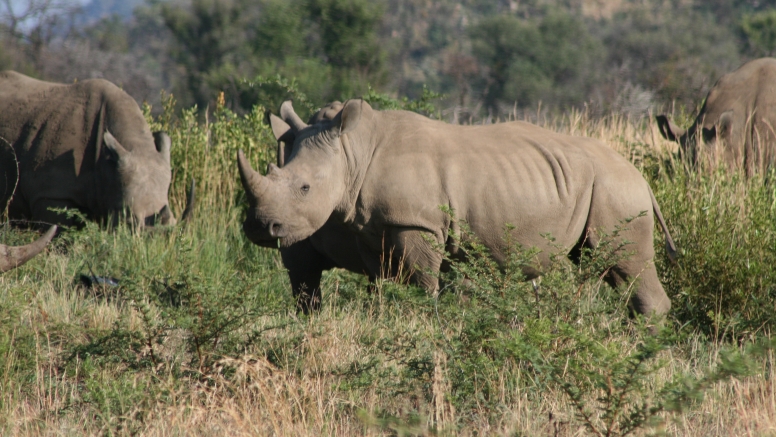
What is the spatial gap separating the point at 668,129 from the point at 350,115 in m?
4.01

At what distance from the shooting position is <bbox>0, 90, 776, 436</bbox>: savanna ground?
4.05m

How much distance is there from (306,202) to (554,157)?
1.62 meters

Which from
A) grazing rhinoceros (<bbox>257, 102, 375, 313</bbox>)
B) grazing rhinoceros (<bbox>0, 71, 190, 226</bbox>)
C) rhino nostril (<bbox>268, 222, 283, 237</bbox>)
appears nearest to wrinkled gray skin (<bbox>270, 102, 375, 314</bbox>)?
grazing rhinoceros (<bbox>257, 102, 375, 313</bbox>)

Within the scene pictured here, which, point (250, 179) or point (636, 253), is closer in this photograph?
point (250, 179)

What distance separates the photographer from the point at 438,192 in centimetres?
541

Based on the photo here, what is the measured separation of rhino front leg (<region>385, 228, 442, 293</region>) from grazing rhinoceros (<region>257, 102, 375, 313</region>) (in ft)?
1.12

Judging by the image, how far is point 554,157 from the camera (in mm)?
5750

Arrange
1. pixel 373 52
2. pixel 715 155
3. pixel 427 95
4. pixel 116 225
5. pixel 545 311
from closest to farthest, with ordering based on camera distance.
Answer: pixel 545 311 → pixel 715 155 → pixel 116 225 → pixel 427 95 → pixel 373 52

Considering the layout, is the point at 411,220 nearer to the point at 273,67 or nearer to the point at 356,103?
the point at 356,103

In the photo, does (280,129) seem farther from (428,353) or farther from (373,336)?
(428,353)

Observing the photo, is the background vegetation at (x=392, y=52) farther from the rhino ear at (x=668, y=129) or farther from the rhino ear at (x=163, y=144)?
the rhino ear at (x=163, y=144)

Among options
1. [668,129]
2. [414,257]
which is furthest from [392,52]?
[414,257]

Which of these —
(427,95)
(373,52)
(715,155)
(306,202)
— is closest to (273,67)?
(373,52)

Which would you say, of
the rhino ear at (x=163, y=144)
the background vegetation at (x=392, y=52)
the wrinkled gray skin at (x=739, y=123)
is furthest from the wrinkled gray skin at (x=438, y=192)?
the background vegetation at (x=392, y=52)
